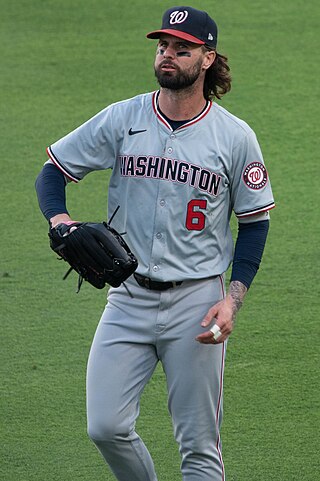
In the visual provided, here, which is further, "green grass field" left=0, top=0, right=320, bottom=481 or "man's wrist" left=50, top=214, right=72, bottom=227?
"green grass field" left=0, top=0, right=320, bottom=481

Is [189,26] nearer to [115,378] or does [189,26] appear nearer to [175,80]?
[175,80]

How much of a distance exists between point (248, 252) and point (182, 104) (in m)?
0.54

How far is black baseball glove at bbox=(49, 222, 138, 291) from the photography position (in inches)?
141

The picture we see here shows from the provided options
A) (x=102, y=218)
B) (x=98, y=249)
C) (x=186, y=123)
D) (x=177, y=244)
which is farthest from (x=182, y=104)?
(x=102, y=218)

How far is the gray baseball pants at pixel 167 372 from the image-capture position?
12.2 ft

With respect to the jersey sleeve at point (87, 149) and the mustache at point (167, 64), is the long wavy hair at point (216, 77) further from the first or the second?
the jersey sleeve at point (87, 149)

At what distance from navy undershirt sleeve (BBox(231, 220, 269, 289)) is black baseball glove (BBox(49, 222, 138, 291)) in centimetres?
38

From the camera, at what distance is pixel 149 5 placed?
1078 centimetres

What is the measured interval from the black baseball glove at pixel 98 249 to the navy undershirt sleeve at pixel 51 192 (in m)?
0.14

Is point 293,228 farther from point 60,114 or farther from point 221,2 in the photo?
point 221,2

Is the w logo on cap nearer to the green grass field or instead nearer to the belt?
the belt

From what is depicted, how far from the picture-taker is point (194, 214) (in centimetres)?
376

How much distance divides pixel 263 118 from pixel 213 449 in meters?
4.87

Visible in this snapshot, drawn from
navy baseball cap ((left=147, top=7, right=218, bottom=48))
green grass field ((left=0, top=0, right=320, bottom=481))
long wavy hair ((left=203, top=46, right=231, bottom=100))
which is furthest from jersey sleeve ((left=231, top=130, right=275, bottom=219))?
green grass field ((left=0, top=0, right=320, bottom=481))
